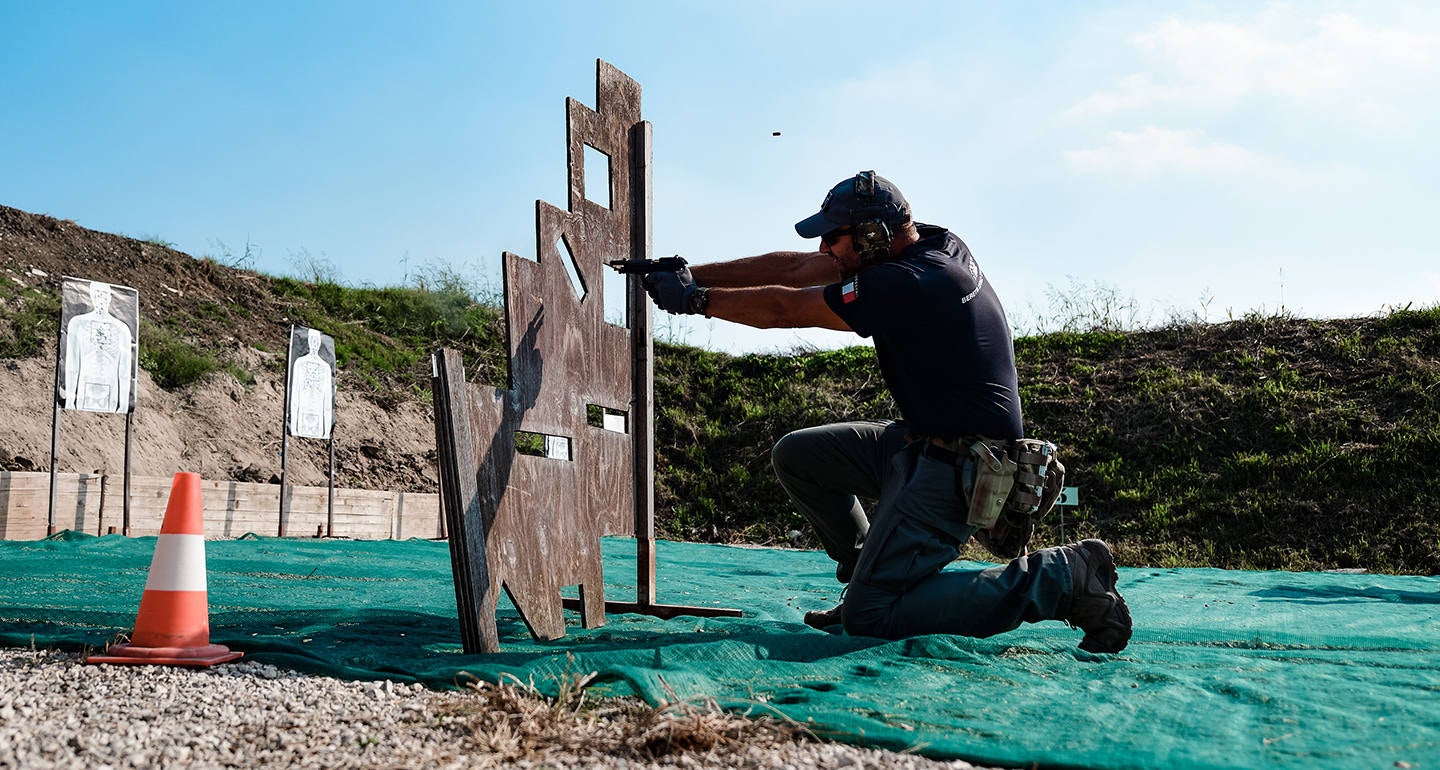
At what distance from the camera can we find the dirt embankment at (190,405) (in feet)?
26.3

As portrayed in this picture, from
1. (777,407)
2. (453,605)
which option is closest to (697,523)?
(777,407)

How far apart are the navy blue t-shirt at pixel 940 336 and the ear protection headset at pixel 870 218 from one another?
0.09 metres

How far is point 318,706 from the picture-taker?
199 cm

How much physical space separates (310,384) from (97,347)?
1.68 m

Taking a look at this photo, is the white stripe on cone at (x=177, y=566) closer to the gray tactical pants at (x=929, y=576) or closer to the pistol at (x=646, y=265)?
the pistol at (x=646, y=265)

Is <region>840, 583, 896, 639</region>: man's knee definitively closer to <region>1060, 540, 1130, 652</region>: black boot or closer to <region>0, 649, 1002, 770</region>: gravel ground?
<region>1060, 540, 1130, 652</region>: black boot

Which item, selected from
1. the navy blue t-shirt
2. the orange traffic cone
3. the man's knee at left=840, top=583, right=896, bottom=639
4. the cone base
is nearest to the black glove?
the navy blue t-shirt

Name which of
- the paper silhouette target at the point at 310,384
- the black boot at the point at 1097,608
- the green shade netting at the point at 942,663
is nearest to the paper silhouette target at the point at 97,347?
the paper silhouette target at the point at 310,384

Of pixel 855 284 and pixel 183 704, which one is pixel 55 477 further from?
pixel 855 284

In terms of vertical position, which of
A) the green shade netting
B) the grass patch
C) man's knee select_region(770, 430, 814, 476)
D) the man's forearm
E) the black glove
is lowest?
the green shade netting

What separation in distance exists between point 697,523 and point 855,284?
7.44 meters

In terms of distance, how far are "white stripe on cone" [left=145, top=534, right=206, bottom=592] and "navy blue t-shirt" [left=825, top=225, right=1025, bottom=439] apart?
5.91 feet

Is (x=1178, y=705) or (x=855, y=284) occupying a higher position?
(x=855, y=284)

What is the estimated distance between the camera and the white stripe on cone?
8.16 feet
